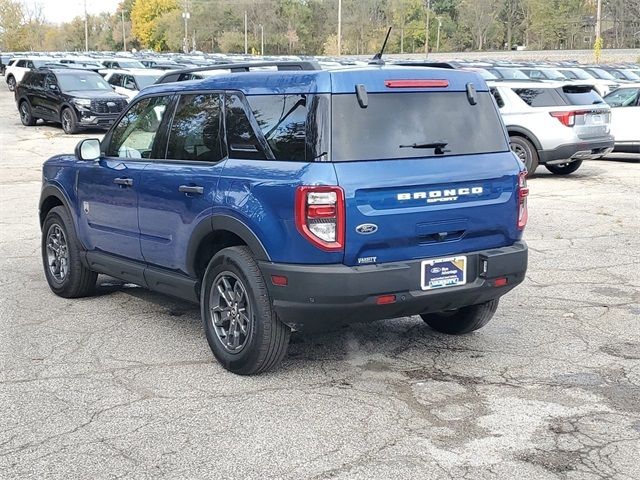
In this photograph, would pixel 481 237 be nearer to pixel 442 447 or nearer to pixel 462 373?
pixel 462 373

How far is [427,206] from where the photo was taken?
507 centimetres

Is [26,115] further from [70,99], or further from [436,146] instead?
[436,146]

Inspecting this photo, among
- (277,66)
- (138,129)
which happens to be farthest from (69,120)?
(277,66)

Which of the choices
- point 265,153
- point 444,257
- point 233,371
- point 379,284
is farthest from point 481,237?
point 233,371

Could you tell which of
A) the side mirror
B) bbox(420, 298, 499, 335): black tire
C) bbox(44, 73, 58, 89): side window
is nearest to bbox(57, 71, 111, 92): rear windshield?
bbox(44, 73, 58, 89): side window

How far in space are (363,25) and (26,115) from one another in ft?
296

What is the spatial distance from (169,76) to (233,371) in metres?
2.53

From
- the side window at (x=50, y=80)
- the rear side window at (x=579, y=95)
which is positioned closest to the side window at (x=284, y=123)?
the rear side window at (x=579, y=95)

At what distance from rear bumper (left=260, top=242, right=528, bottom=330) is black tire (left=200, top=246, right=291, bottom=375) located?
12cm

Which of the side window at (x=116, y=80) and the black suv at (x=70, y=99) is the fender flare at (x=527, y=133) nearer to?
the black suv at (x=70, y=99)

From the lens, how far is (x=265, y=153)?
519 centimetres

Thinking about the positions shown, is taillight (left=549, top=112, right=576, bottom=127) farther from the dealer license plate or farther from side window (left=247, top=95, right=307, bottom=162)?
side window (left=247, top=95, right=307, bottom=162)

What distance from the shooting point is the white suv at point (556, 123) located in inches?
575

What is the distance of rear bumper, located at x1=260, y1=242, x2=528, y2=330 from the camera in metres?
4.83
